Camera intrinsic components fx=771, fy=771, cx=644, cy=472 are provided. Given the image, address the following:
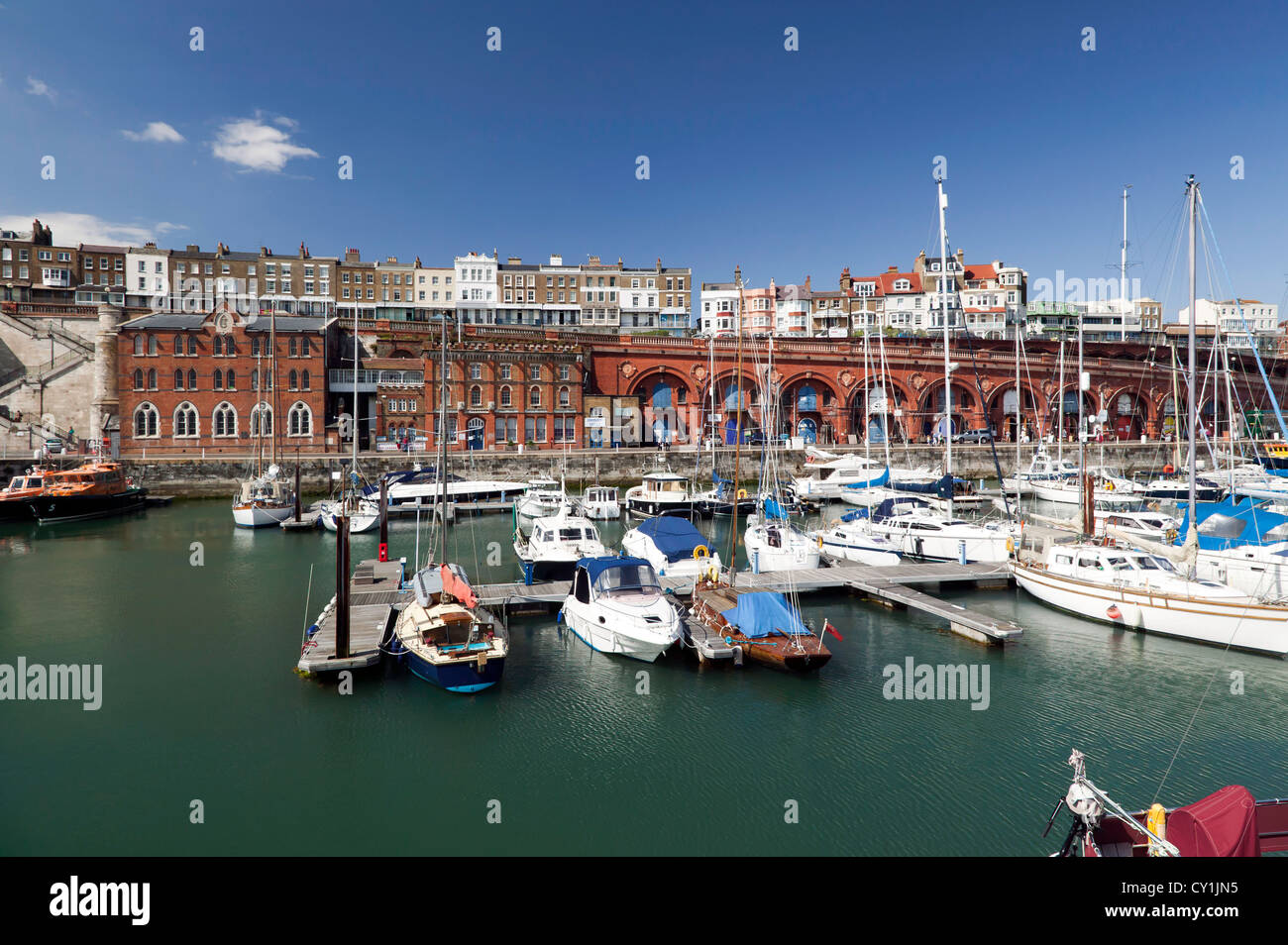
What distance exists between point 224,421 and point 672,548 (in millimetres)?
41022

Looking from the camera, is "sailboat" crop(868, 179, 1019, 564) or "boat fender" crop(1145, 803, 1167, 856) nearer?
"boat fender" crop(1145, 803, 1167, 856)

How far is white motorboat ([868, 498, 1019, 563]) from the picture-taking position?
90.2 ft

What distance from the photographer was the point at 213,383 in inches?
2063

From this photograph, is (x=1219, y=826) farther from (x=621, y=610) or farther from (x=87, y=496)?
(x=87, y=496)

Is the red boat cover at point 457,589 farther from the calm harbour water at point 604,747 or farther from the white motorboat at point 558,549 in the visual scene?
the white motorboat at point 558,549

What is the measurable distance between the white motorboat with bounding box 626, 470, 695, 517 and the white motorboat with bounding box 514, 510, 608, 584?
13958mm

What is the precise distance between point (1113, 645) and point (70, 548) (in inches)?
1509

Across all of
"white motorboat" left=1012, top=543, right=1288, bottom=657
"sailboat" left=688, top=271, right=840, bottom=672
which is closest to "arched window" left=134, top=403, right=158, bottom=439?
"sailboat" left=688, top=271, right=840, bottom=672

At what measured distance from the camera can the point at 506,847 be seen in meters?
11.0

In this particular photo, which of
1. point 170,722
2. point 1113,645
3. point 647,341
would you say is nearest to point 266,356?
point 647,341

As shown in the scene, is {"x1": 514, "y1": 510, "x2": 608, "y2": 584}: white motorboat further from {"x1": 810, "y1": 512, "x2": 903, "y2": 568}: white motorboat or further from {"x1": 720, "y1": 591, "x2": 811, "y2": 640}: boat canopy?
{"x1": 810, "y1": 512, "x2": 903, "y2": 568}: white motorboat

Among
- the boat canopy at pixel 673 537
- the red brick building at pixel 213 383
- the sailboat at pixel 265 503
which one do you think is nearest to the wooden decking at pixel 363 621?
the boat canopy at pixel 673 537

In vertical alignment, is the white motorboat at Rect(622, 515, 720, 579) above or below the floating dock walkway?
above

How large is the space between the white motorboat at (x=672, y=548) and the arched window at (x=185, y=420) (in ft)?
126
